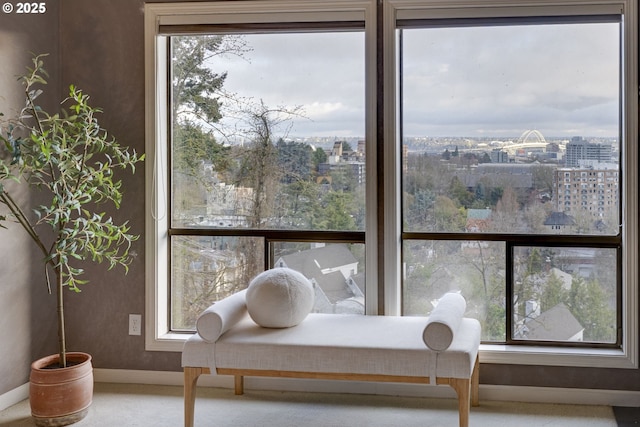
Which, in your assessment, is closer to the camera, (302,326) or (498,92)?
(302,326)

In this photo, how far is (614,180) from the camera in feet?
11.3

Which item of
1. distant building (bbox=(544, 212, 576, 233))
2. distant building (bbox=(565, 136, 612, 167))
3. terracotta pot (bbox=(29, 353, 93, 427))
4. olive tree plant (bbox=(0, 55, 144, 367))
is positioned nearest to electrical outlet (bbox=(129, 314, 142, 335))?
olive tree plant (bbox=(0, 55, 144, 367))

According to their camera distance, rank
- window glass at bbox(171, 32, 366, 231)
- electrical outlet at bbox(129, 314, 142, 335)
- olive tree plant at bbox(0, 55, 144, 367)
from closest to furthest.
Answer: olive tree plant at bbox(0, 55, 144, 367)
window glass at bbox(171, 32, 366, 231)
electrical outlet at bbox(129, 314, 142, 335)

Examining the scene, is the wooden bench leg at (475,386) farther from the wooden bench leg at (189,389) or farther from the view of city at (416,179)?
the wooden bench leg at (189,389)

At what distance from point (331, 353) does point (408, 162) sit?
1.22m

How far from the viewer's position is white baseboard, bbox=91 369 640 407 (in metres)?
3.41

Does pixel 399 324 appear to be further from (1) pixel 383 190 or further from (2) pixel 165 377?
(2) pixel 165 377

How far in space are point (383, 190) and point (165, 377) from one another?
5.32 feet

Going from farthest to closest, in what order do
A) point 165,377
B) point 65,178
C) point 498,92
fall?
point 165,377, point 498,92, point 65,178

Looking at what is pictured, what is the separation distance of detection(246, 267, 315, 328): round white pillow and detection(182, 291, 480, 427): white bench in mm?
47

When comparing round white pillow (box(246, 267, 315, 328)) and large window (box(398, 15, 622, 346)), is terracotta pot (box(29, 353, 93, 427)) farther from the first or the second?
large window (box(398, 15, 622, 346))

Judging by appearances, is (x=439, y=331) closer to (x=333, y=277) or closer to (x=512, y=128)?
(x=333, y=277)

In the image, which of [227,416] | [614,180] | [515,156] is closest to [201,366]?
[227,416]

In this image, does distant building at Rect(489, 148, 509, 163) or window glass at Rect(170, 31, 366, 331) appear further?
window glass at Rect(170, 31, 366, 331)
